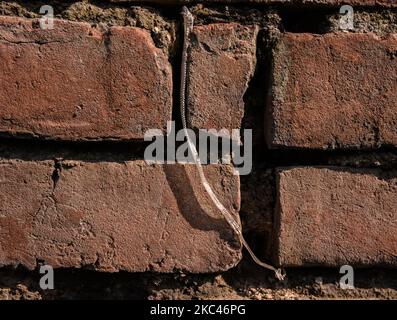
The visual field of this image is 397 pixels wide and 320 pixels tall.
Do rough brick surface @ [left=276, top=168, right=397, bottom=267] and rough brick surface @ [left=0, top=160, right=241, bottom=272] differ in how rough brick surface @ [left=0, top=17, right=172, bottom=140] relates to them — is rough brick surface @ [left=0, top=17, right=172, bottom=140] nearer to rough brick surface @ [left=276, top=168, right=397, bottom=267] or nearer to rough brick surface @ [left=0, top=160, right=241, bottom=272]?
rough brick surface @ [left=0, top=160, right=241, bottom=272]

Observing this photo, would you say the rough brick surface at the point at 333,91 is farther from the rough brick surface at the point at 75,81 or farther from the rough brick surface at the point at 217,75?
the rough brick surface at the point at 75,81

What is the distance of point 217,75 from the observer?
954mm

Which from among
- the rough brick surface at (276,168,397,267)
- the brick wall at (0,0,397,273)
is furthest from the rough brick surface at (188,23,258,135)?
the rough brick surface at (276,168,397,267)

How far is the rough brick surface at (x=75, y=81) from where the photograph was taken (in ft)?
3.06

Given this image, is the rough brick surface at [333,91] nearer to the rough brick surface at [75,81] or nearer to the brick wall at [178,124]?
the brick wall at [178,124]

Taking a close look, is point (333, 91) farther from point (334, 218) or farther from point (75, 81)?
point (75, 81)

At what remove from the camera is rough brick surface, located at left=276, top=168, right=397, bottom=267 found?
0.96 meters

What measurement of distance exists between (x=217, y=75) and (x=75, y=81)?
0.23m

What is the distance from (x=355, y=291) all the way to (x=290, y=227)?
160 mm

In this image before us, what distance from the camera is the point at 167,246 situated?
37.5 inches

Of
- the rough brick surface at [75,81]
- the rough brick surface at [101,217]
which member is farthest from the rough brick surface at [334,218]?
the rough brick surface at [75,81]

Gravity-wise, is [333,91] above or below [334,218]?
above

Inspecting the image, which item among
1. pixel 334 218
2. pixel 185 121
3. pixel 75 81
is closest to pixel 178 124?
pixel 185 121

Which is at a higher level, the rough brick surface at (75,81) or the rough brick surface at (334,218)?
the rough brick surface at (75,81)
